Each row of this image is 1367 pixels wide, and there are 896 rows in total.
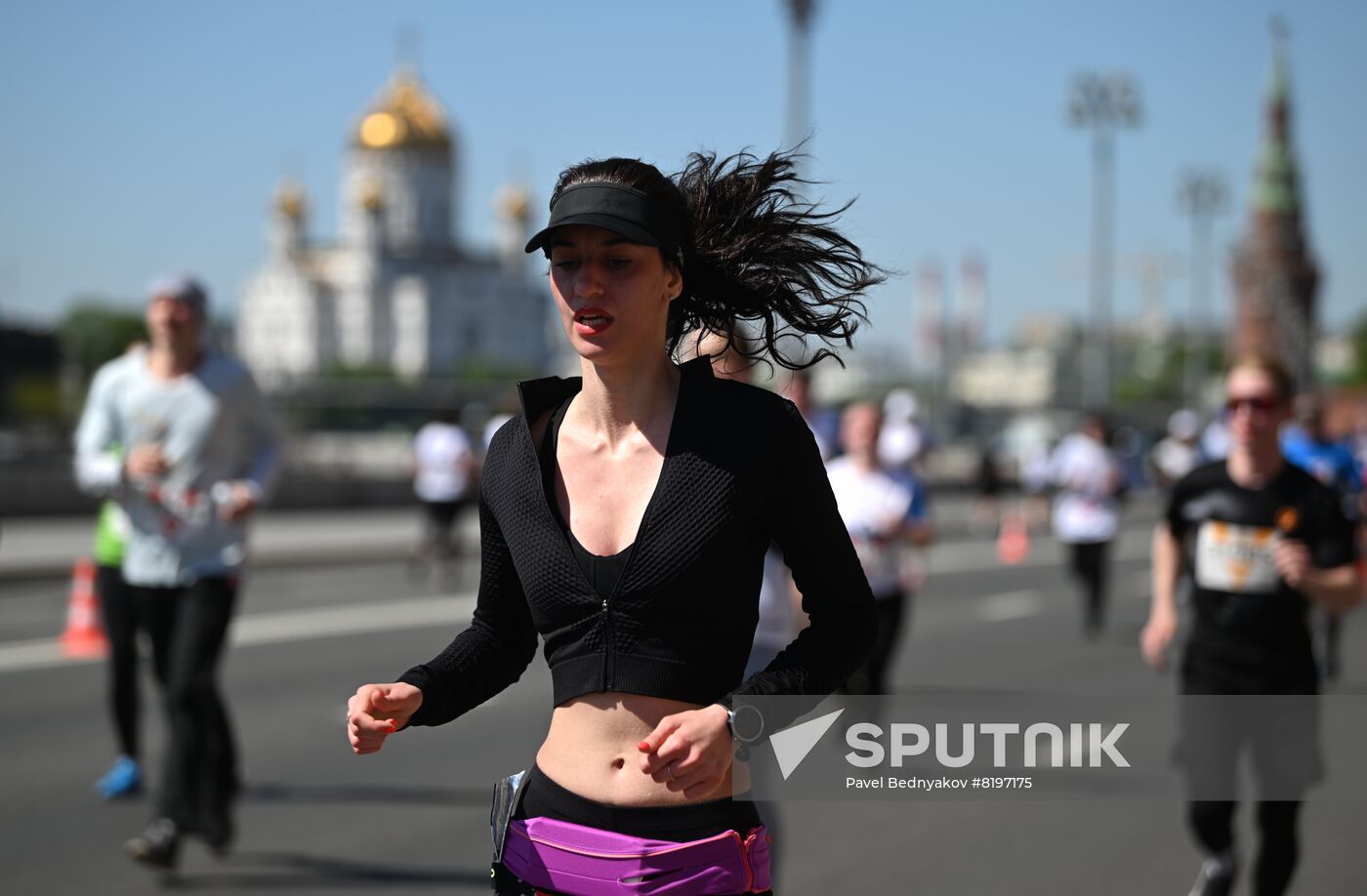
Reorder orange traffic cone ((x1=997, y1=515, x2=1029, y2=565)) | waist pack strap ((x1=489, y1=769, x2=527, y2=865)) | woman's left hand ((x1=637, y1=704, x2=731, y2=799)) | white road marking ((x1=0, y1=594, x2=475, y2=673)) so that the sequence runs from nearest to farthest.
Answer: woman's left hand ((x1=637, y1=704, x2=731, y2=799)) < waist pack strap ((x1=489, y1=769, x2=527, y2=865)) < white road marking ((x1=0, y1=594, x2=475, y2=673)) < orange traffic cone ((x1=997, y1=515, x2=1029, y2=565))

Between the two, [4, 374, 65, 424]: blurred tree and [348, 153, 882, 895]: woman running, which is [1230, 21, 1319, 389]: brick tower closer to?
[4, 374, 65, 424]: blurred tree

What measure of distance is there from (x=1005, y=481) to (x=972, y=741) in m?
47.3

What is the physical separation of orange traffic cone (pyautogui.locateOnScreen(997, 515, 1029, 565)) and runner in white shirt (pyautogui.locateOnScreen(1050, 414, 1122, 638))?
9298mm

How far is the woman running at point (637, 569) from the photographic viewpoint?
112 inches

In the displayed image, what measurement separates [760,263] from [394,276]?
15154 cm

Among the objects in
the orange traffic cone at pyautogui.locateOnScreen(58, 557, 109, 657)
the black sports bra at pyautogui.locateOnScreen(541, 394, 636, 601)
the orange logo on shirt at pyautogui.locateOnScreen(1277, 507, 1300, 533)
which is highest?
the black sports bra at pyautogui.locateOnScreen(541, 394, 636, 601)

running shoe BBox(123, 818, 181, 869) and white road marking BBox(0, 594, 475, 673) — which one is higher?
running shoe BBox(123, 818, 181, 869)

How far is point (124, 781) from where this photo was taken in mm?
7941

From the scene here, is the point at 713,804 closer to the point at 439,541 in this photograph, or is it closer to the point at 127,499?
the point at 127,499

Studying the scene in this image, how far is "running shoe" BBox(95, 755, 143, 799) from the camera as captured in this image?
7914 millimetres

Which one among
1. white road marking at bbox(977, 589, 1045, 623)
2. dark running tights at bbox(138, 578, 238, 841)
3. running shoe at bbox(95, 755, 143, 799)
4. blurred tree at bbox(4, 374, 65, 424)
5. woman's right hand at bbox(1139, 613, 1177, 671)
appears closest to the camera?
woman's right hand at bbox(1139, 613, 1177, 671)

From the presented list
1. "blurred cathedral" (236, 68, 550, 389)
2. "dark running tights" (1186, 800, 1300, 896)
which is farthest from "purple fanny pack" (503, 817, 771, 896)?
"blurred cathedral" (236, 68, 550, 389)

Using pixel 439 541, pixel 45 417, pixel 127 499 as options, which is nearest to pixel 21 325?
pixel 45 417

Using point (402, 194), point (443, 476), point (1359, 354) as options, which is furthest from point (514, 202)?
point (443, 476)
